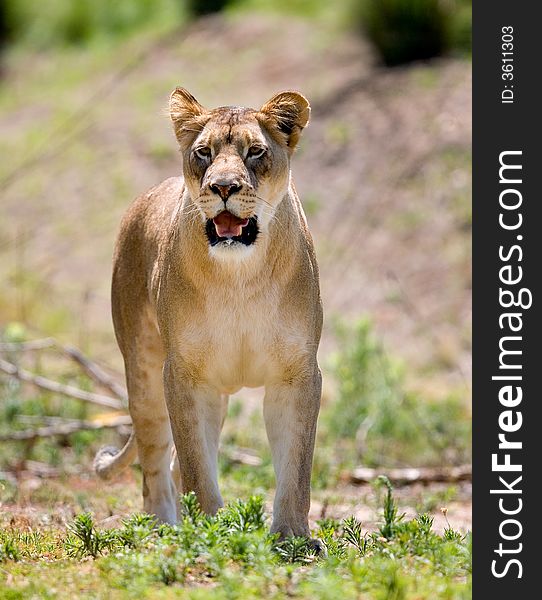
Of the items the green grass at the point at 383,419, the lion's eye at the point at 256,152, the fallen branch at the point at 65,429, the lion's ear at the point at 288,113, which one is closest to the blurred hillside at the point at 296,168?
the green grass at the point at 383,419

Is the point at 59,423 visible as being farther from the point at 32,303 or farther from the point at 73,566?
the point at 73,566

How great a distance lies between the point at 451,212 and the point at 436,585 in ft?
36.4

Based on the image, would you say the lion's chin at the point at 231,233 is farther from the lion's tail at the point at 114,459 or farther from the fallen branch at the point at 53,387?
the fallen branch at the point at 53,387

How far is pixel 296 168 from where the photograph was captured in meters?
16.1

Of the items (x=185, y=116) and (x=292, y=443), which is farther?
(x=185, y=116)

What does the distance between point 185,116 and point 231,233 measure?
770 mm

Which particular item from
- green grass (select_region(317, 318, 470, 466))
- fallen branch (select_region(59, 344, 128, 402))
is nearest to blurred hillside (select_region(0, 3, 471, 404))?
green grass (select_region(317, 318, 470, 466))

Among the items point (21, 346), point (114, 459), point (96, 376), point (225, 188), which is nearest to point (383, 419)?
point (96, 376)

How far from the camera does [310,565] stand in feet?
15.6

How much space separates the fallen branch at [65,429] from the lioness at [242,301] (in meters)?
3.45

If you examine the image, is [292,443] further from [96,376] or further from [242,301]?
[96,376]

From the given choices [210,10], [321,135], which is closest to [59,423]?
[321,135]

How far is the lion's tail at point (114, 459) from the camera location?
22.7 feet

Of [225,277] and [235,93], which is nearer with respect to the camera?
[225,277]
